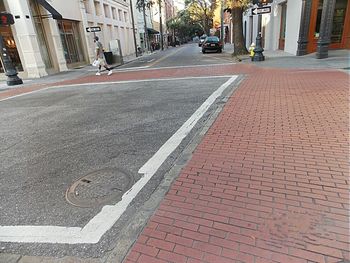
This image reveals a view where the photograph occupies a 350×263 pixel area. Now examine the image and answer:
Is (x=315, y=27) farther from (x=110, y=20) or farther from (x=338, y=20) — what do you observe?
(x=110, y=20)

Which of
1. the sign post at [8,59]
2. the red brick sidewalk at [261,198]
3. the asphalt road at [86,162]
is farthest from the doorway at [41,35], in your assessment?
the red brick sidewalk at [261,198]

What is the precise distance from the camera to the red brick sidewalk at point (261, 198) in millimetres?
2312

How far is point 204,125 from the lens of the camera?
5492 millimetres

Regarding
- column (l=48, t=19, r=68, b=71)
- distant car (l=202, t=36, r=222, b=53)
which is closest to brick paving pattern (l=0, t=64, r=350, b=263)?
column (l=48, t=19, r=68, b=71)

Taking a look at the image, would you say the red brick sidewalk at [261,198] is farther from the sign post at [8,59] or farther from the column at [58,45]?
the column at [58,45]

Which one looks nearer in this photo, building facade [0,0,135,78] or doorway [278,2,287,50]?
building facade [0,0,135,78]

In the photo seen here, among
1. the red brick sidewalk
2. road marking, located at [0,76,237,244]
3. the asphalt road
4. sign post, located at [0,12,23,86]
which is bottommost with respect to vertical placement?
the asphalt road

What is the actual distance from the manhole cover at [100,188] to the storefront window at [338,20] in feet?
56.1

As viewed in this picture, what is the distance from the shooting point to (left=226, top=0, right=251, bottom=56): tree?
17.3m

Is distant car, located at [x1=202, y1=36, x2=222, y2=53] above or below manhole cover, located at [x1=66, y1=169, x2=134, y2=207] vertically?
above

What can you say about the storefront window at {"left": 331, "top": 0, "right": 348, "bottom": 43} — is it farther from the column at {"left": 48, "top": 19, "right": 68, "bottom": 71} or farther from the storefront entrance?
the column at {"left": 48, "top": 19, "right": 68, "bottom": 71}

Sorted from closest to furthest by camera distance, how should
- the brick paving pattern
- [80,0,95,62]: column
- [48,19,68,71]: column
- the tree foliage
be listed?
the brick paving pattern < [48,19,68,71]: column < [80,0,95,62]: column < the tree foliage

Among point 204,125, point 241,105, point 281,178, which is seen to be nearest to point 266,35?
point 241,105

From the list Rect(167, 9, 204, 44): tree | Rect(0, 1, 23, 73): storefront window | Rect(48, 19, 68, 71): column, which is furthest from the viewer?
Rect(167, 9, 204, 44): tree
